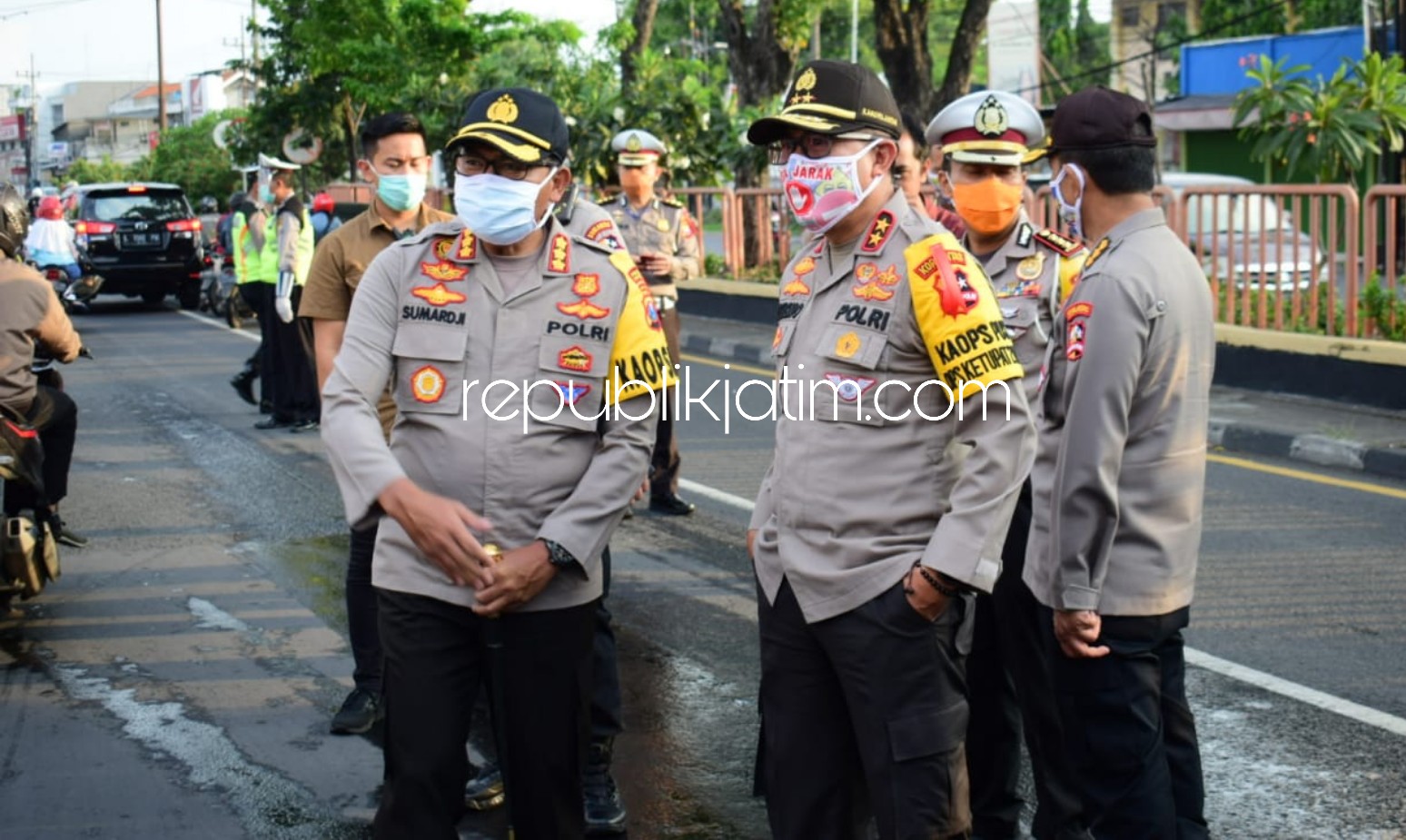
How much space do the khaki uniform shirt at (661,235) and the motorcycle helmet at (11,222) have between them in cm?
299

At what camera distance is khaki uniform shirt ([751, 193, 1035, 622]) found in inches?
124

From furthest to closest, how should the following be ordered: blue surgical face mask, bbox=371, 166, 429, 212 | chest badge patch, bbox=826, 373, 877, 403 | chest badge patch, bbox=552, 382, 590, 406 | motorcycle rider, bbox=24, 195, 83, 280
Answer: motorcycle rider, bbox=24, 195, 83, 280 < blue surgical face mask, bbox=371, 166, 429, 212 < chest badge patch, bbox=552, 382, 590, 406 < chest badge patch, bbox=826, 373, 877, 403

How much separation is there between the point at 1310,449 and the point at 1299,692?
490 cm

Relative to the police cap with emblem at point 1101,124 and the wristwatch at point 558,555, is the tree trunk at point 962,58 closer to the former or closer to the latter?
the police cap with emblem at point 1101,124

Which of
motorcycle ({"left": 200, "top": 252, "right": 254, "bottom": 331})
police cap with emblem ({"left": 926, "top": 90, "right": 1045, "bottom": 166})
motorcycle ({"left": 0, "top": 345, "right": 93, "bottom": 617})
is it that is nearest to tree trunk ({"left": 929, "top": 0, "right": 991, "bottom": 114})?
motorcycle ({"left": 200, "top": 252, "right": 254, "bottom": 331})

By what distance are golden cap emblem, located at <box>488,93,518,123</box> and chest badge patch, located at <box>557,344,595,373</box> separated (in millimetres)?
527

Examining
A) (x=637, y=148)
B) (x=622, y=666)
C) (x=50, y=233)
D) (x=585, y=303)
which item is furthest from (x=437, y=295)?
(x=50, y=233)

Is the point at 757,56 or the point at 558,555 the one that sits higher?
the point at 757,56

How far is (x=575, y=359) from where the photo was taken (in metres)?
3.50

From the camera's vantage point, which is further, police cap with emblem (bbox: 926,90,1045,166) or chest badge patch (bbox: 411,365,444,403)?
police cap with emblem (bbox: 926,90,1045,166)

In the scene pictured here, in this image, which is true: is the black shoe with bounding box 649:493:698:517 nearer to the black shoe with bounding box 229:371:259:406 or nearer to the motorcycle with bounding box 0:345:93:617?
the motorcycle with bounding box 0:345:93:617

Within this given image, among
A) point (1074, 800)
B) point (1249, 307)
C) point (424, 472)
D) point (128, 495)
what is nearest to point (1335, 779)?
point (1074, 800)

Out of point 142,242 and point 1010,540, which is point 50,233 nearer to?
point 142,242

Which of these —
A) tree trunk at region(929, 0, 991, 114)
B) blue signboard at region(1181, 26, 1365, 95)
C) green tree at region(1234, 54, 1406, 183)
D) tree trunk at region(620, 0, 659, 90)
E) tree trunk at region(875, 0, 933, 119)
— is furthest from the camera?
blue signboard at region(1181, 26, 1365, 95)
